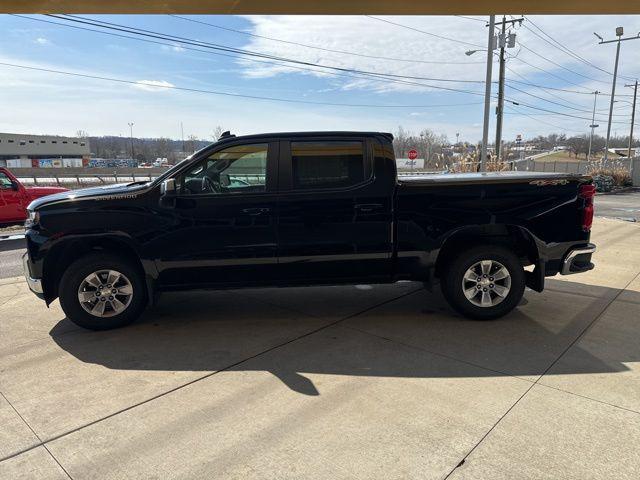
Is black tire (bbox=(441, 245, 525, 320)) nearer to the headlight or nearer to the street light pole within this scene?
the headlight

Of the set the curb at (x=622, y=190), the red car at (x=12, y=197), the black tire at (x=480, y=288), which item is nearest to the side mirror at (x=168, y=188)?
the black tire at (x=480, y=288)

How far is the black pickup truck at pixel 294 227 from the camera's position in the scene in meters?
4.68

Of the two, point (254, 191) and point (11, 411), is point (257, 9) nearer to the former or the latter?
point (254, 191)

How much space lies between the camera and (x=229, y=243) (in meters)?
4.73

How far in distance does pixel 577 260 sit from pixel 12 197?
12.0 metres

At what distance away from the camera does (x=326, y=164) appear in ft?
16.0

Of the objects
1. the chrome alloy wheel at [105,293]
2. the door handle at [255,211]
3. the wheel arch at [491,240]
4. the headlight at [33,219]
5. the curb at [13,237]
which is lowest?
the curb at [13,237]

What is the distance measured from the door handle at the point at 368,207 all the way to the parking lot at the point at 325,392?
1211mm

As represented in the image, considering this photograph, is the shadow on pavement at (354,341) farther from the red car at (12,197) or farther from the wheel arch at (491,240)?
the red car at (12,197)

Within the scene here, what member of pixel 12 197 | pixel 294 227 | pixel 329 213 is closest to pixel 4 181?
pixel 12 197

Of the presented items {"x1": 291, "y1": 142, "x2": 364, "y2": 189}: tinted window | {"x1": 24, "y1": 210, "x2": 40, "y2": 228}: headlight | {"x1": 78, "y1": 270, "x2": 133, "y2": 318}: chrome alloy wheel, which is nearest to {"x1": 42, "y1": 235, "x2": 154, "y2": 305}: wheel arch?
{"x1": 78, "y1": 270, "x2": 133, "y2": 318}: chrome alloy wheel

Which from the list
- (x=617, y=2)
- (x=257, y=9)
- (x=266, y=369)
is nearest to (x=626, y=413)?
(x=266, y=369)

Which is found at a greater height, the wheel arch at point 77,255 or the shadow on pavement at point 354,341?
the wheel arch at point 77,255

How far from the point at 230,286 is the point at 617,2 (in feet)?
23.2
